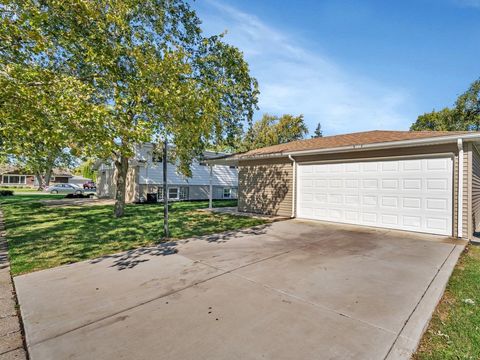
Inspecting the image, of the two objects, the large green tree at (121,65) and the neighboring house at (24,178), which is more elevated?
the large green tree at (121,65)

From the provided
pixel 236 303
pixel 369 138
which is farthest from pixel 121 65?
pixel 369 138

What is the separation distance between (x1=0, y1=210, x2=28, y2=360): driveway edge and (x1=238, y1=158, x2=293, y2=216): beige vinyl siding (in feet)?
30.3

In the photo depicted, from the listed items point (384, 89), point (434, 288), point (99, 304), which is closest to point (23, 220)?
point (99, 304)

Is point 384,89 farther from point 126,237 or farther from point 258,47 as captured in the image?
point 126,237

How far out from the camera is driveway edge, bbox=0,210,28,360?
2.33m

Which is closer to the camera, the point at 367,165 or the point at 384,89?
the point at 367,165

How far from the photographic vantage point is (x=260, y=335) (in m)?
2.54

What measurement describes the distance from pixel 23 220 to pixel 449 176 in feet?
49.5

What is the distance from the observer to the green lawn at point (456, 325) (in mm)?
2336

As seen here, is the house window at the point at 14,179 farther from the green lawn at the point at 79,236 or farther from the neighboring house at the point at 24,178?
the green lawn at the point at 79,236

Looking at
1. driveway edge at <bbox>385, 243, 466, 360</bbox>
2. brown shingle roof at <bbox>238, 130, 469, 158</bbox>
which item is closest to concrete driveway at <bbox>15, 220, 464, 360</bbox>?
driveway edge at <bbox>385, 243, 466, 360</bbox>

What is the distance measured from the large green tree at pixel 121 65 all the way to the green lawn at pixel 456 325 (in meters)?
5.42

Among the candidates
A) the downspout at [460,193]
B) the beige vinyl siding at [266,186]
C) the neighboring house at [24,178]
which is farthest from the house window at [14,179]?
the downspout at [460,193]

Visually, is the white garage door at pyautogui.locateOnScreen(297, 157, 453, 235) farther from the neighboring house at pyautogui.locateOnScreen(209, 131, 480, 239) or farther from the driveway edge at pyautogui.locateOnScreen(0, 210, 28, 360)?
the driveway edge at pyautogui.locateOnScreen(0, 210, 28, 360)
